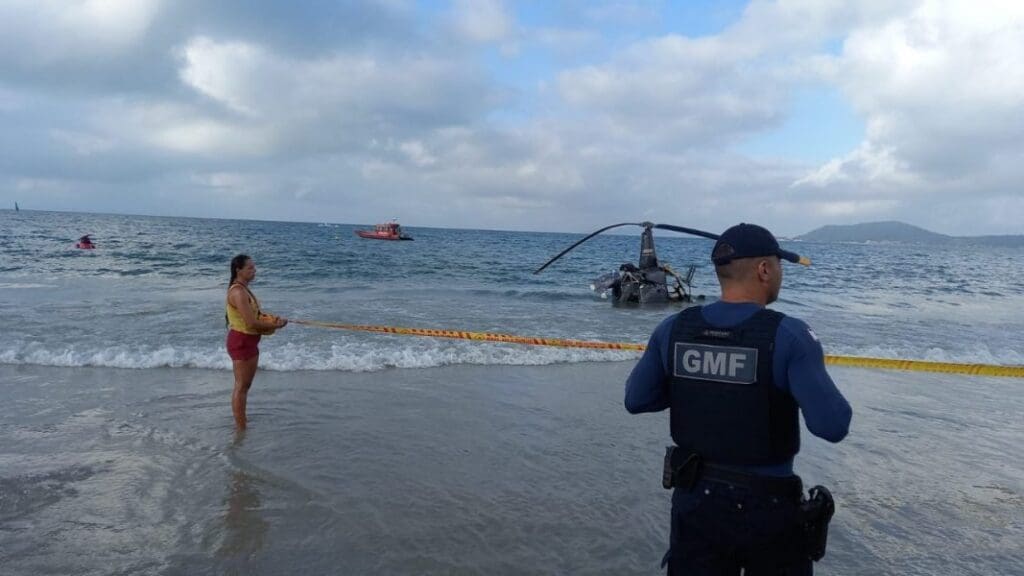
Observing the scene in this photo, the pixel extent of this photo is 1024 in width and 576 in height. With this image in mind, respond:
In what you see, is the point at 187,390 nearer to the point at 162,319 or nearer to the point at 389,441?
the point at 389,441

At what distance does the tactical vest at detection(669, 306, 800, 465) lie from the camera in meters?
2.28

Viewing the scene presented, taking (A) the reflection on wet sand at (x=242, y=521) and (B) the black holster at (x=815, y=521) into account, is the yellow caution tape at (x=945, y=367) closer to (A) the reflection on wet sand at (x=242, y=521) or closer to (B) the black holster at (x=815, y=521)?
(B) the black holster at (x=815, y=521)

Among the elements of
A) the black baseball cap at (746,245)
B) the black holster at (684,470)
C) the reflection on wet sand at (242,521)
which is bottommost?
the reflection on wet sand at (242,521)

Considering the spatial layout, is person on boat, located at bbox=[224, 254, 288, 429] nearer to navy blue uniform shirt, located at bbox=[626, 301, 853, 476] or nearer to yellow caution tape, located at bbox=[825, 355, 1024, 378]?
navy blue uniform shirt, located at bbox=[626, 301, 853, 476]

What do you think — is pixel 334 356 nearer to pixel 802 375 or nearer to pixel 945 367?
pixel 945 367

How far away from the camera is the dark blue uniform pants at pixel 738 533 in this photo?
2324 millimetres

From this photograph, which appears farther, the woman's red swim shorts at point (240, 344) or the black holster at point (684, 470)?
the woman's red swim shorts at point (240, 344)

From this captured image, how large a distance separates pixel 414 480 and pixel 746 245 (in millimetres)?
3713

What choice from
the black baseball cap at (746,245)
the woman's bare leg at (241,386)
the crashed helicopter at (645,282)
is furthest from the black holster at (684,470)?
the crashed helicopter at (645,282)

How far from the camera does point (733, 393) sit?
2.33 metres

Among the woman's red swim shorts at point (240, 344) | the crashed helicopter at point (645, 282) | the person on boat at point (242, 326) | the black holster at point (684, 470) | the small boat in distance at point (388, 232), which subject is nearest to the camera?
the black holster at point (684, 470)

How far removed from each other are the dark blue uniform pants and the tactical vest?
14 cm

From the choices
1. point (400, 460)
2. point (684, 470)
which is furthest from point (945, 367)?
point (400, 460)

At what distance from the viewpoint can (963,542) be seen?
4398 millimetres
